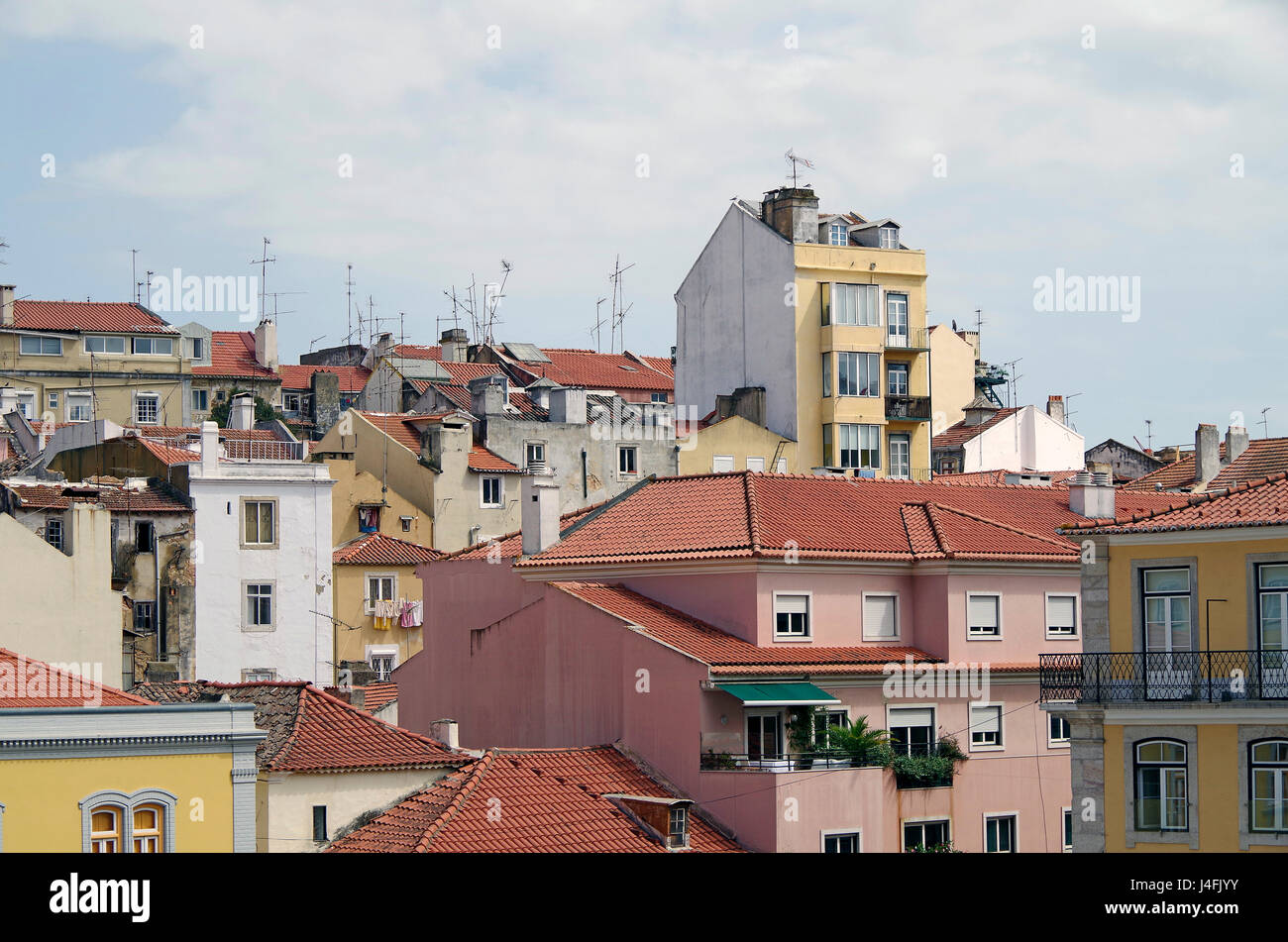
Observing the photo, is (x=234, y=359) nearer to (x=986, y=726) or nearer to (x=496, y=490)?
(x=496, y=490)

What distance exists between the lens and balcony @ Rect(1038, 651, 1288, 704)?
30.1m

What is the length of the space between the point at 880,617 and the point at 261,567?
27.4 metres

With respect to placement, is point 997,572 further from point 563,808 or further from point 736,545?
point 563,808

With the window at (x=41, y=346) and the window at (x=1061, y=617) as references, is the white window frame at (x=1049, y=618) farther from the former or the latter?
the window at (x=41, y=346)

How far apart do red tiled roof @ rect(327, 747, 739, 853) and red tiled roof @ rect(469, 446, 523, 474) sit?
37.7m

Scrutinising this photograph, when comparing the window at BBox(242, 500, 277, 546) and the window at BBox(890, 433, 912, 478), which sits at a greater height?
the window at BBox(890, 433, 912, 478)

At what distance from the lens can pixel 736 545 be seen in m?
42.6

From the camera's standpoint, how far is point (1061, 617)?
152ft

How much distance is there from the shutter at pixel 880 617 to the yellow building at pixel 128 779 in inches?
622

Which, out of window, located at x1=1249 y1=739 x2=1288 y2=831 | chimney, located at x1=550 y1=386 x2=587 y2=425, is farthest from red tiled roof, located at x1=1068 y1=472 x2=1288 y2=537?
chimney, located at x1=550 y1=386 x2=587 y2=425

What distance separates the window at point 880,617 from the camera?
145 ft

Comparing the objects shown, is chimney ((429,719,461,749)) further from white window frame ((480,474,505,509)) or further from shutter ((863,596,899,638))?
white window frame ((480,474,505,509))
